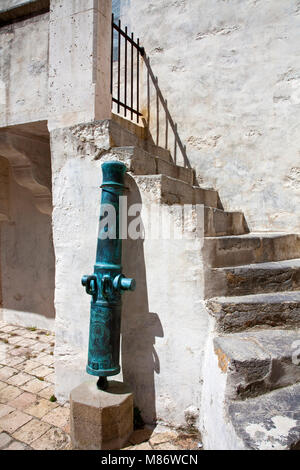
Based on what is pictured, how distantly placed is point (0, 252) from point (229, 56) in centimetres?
431

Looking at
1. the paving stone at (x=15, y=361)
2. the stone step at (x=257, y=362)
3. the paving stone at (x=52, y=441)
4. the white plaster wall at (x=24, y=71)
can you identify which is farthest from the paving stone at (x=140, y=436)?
the white plaster wall at (x=24, y=71)

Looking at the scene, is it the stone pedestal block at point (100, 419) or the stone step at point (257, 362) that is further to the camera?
the stone pedestal block at point (100, 419)

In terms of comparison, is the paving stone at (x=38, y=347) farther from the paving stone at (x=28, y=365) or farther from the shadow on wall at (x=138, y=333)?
the shadow on wall at (x=138, y=333)

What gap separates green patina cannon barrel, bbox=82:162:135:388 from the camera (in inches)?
80.8

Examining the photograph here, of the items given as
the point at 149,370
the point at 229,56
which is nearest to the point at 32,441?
the point at 149,370

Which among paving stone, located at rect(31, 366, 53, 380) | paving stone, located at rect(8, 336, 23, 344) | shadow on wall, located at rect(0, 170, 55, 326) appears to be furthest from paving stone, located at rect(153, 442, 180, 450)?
shadow on wall, located at rect(0, 170, 55, 326)

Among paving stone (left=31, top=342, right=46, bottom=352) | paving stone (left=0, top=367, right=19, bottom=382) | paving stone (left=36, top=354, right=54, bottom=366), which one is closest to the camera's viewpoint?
paving stone (left=0, top=367, right=19, bottom=382)

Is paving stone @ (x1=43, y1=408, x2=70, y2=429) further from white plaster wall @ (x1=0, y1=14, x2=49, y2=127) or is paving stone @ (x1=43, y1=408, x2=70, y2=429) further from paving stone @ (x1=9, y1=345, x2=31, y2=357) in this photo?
white plaster wall @ (x1=0, y1=14, x2=49, y2=127)

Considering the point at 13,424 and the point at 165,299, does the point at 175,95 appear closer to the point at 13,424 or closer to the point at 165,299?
the point at 165,299

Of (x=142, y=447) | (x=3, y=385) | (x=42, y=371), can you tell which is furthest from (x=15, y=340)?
(x=142, y=447)

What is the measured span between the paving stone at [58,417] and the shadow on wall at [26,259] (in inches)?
86.1

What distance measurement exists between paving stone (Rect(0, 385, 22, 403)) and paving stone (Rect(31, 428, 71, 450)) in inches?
26.8

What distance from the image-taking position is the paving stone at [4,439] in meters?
2.10

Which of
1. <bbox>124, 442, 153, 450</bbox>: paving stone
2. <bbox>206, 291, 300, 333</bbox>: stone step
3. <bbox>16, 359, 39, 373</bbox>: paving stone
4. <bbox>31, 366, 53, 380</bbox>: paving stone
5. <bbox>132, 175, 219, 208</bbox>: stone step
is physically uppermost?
<bbox>132, 175, 219, 208</bbox>: stone step
